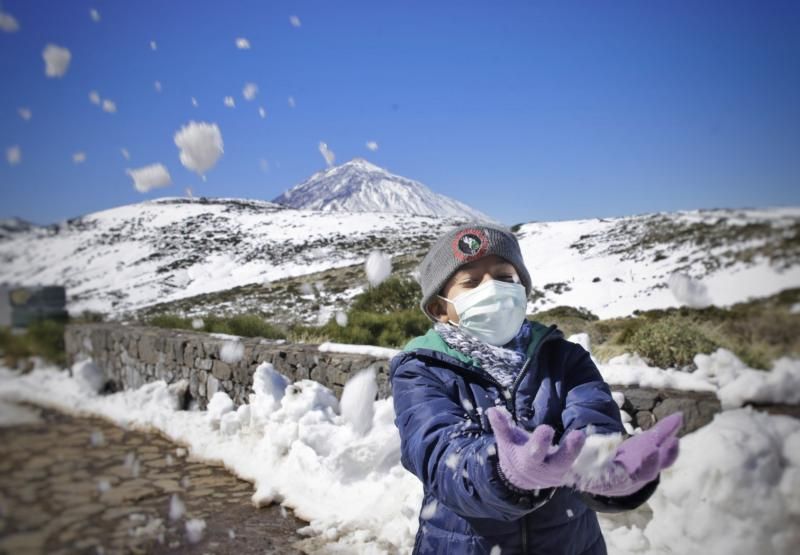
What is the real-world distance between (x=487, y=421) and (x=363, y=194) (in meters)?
1.43

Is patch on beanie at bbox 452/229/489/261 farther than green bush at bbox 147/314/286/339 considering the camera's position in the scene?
No

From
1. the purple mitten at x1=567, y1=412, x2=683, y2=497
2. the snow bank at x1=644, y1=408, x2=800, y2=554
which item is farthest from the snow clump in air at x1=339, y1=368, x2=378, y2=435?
the purple mitten at x1=567, y1=412, x2=683, y2=497

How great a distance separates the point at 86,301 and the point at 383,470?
6.39 ft

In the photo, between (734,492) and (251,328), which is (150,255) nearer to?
(734,492)

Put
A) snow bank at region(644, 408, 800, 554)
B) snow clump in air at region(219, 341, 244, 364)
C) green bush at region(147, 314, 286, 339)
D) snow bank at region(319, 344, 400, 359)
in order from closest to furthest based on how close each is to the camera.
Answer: snow bank at region(644, 408, 800, 554), snow bank at region(319, 344, 400, 359), snow clump in air at region(219, 341, 244, 364), green bush at region(147, 314, 286, 339)

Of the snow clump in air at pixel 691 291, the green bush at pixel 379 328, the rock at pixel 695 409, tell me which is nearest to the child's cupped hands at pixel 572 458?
the snow clump in air at pixel 691 291

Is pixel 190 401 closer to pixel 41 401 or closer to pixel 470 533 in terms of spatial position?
pixel 41 401

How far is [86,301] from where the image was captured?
129 centimetres

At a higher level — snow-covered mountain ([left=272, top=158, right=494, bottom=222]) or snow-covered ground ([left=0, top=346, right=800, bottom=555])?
snow-covered mountain ([left=272, top=158, right=494, bottom=222])

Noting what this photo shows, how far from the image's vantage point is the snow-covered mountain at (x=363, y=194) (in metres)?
2.14

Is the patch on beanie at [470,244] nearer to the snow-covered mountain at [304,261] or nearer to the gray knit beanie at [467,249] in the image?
the gray knit beanie at [467,249]

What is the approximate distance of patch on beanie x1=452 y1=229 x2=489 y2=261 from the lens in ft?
3.85

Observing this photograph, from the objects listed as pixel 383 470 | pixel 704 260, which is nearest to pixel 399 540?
pixel 383 470

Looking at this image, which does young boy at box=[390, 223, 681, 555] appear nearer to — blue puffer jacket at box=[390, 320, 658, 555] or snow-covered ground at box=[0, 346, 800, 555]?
blue puffer jacket at box=[390, 320, 658, 555]
